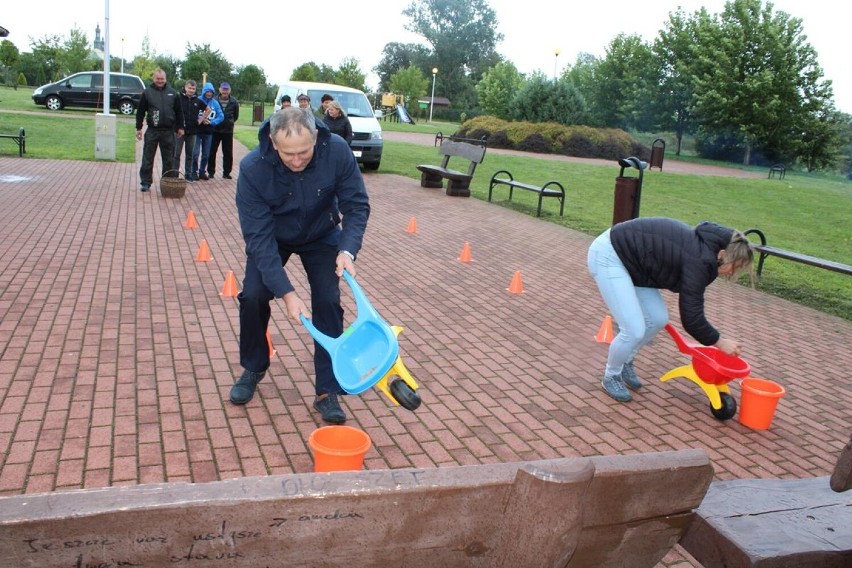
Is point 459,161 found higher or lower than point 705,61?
lower

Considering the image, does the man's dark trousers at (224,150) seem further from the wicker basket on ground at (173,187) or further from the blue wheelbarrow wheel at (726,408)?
the blue wheelbarrow wheel at (726,408)

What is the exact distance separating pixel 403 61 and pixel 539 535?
99740mm

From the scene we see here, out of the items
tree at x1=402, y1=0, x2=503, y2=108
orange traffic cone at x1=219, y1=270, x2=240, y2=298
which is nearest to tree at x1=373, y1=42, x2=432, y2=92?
tree at x1=402, y1=0, x2=503, y2=108

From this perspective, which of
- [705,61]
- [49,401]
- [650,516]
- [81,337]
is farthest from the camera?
[705,61]

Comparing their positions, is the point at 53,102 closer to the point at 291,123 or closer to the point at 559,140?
the point at 559,140

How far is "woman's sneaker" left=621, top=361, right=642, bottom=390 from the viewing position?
5723 mm

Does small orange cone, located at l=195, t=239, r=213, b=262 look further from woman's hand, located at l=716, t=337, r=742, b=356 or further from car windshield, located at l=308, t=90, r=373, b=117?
car windshield, located at l=308, t=90, r=373, b=117

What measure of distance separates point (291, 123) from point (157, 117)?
9523 millimetres

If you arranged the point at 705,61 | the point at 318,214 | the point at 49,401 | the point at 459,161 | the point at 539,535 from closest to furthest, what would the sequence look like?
the point at 539,535 < the point at 318,214 < the point at 49,401 < the point at 459,161 < the point at 705,61

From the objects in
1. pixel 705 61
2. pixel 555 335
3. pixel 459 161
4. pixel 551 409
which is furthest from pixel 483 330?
pixel 705 61

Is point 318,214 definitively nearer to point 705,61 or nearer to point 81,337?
point 81,337

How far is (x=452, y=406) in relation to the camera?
200 inches

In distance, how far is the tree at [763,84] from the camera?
117 ft

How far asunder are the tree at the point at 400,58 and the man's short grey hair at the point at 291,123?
94530 millimetres
